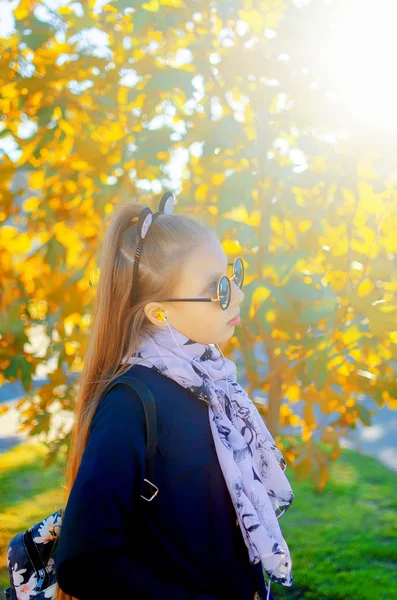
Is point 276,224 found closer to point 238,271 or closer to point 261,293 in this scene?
point 261,293

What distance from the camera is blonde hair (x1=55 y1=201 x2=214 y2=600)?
4.64ft

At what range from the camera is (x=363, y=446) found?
6129 mm

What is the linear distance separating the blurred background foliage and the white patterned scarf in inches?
25.9

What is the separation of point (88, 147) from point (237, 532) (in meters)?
1.92

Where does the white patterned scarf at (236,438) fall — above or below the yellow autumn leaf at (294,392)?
above

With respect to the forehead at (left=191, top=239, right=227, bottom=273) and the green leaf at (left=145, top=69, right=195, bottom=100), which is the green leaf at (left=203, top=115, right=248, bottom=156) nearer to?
the green leaf at (left=145, top=69, right=195, bottom=100)

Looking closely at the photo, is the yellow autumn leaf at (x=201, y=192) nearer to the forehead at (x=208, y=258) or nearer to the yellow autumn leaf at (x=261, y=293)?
the yellow autumn leaf at (x=261, y=293)

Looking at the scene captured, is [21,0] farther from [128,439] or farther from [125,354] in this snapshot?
[128,439]

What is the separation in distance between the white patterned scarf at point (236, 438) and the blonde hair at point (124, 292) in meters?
0.06

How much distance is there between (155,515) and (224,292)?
461 millimetres

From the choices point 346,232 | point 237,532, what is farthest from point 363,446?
point 237,532

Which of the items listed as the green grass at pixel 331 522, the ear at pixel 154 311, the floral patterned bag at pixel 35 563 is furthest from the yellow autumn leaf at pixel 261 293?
the green grass at pixel 331 522

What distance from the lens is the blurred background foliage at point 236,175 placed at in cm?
218

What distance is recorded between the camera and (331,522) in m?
4.07
